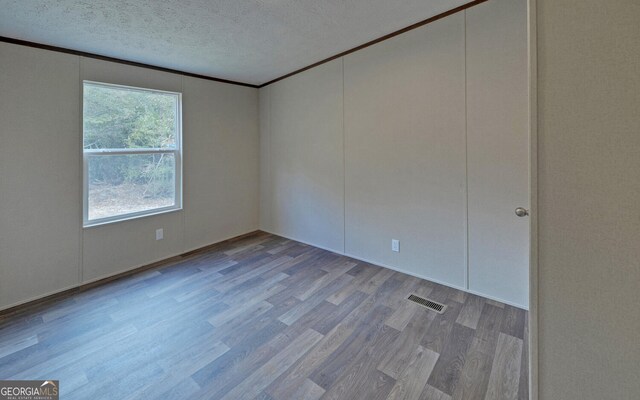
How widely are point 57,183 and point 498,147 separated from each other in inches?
164

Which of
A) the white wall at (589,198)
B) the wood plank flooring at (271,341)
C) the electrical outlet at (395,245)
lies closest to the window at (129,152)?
the wood plank flooring at (271,341)

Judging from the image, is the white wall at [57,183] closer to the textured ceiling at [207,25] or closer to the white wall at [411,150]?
the textured ceiling at [207,25]

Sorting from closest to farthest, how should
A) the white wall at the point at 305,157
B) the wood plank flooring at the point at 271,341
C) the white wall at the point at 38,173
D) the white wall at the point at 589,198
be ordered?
the white wall at the point at 589,198
the wood plank flooring at the point at 271,341
the white wall at the point at 38,173
the white wall at the point at 305,157

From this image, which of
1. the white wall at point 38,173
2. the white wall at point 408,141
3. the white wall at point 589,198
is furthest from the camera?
the white wall at point 38,173

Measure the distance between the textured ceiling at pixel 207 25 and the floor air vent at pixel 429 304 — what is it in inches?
100

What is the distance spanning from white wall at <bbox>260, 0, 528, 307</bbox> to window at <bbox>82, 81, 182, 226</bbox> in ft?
5.45

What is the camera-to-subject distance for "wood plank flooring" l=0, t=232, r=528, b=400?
1596mm

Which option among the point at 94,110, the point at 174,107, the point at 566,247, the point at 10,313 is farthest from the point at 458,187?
the point at 10,313

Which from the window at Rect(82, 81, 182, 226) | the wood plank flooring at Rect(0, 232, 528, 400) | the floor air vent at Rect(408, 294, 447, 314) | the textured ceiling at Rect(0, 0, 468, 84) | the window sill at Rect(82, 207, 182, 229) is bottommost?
the wood plank flooring at Rect(0, 232, 528, 400)

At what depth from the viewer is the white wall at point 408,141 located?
2.31 metres

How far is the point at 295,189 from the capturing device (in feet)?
13.7

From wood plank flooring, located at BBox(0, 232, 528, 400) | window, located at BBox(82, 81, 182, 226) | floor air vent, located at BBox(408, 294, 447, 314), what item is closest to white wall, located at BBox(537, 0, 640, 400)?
wood plank flooring, located at BBox(0, 232, 528, 400)

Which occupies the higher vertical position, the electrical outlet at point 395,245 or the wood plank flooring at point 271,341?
the electrical outlet at point 395,245

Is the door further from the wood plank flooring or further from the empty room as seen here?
the wood plank flooring
